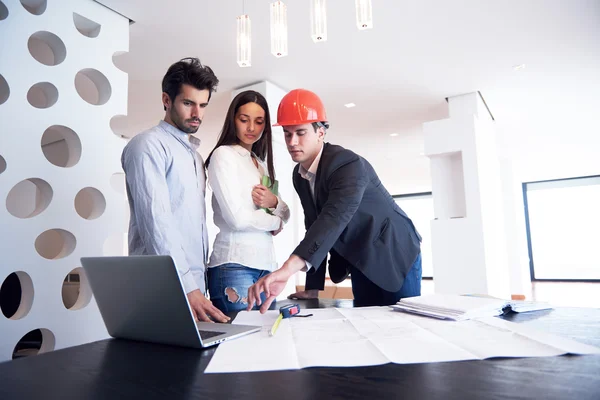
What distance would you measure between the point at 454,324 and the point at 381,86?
13.4 ft

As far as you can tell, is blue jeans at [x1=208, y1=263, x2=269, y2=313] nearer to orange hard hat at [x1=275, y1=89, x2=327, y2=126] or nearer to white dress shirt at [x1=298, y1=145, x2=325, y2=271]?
white dress shirt at [x1=298, y1=145, x2=325, y2=271]

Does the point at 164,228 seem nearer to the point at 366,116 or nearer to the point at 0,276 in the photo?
the point at 0,276

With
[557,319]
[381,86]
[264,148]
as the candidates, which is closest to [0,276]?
[264,148]

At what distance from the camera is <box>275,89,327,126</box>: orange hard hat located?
1.50 m

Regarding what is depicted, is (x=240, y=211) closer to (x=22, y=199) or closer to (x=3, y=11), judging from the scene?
(x=3, y=11)

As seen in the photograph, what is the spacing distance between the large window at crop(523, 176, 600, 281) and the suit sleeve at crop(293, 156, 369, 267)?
35.7ft

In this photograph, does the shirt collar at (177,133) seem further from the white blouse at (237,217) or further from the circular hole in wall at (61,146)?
the circular hole in wall at (61,146)

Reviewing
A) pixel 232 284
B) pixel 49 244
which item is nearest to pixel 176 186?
pixel 232 284

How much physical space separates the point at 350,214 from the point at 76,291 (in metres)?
4.04

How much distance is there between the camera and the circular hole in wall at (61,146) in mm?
2617

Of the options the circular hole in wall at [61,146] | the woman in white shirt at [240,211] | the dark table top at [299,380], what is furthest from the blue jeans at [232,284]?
the circular hole in wall at [61,146]

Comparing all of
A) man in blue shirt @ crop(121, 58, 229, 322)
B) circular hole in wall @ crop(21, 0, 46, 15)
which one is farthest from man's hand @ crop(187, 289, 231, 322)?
circular hole in wall @ crop(21, 0, 46, 15)

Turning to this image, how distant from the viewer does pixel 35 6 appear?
2.68 meters

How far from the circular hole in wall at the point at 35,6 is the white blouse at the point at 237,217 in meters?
1.98
